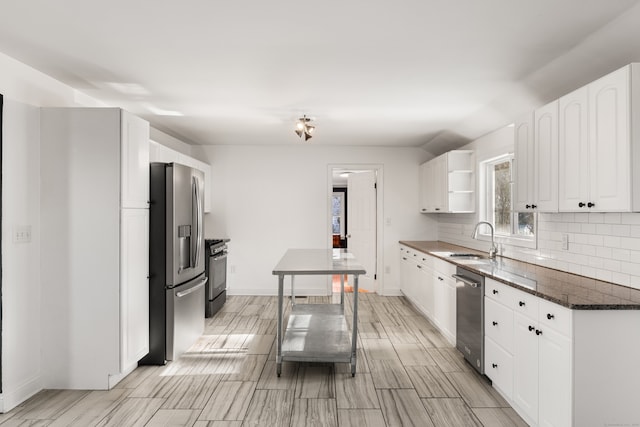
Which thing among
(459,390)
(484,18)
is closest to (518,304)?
(459,390)

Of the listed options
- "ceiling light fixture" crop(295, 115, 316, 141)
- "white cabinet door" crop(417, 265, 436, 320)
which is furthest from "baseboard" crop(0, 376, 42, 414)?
"white cabinet door" crop(417, 265, 436, 320)

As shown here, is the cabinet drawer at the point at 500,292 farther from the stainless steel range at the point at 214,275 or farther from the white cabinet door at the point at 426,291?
the stainless steel range at the point at 214,275

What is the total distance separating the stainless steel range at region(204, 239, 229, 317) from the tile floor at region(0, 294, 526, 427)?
0.89 meters

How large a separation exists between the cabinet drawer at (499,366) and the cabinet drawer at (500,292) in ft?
1.14

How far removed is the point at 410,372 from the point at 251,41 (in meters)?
2.83

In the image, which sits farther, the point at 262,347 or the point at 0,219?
the point at 262,347

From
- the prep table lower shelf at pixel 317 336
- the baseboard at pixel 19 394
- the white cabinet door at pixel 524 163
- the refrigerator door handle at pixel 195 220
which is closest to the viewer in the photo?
the baseboard at pixel 19 394

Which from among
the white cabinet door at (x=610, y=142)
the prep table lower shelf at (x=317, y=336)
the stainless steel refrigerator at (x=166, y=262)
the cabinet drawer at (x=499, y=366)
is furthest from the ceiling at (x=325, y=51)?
the prep table lower shelf at (x=317, y=336)

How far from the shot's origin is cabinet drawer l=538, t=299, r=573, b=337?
6.46ft

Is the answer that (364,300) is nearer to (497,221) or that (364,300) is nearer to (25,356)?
(497,221)

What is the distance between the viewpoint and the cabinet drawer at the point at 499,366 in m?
2.61

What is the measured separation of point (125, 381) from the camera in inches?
120

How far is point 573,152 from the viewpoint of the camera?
241 centimetres

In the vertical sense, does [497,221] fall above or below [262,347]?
above
